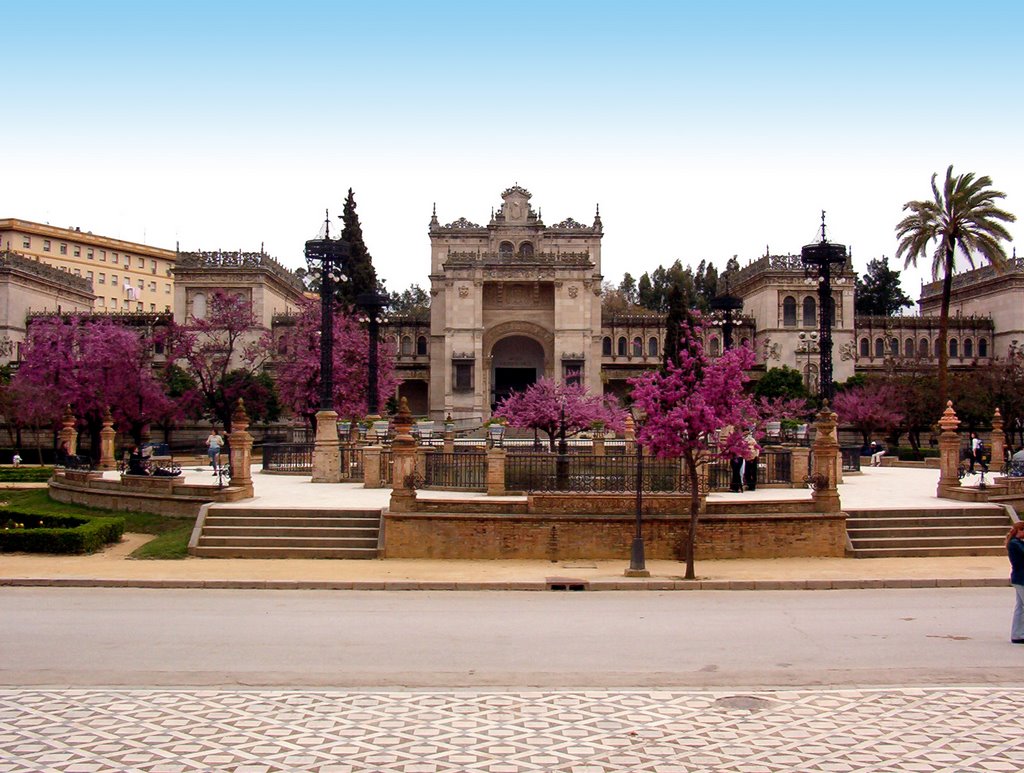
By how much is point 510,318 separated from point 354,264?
424 inches

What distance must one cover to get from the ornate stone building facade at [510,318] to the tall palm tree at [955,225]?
22462mm

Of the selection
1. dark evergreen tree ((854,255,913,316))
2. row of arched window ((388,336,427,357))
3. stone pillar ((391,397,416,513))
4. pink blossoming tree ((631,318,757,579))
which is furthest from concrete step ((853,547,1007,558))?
dark evergreen tree ((854,255,913,316))

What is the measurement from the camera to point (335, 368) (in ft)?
155

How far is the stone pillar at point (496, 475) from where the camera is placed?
24719 millimetres

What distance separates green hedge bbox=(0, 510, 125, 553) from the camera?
20.4 meters

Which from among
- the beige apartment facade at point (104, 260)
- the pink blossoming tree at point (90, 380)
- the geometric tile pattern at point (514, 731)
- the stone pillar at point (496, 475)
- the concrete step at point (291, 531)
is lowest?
the geometric tile pattern at point (514, 731)

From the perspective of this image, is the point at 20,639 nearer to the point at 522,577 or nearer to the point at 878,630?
the point at 522,577

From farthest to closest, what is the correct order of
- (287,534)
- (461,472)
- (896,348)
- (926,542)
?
(896,348)
(461,472)
(926,542)
(287,534)

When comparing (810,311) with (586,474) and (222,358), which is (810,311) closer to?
(222,358)

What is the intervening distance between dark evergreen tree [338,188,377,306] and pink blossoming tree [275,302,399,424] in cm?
677

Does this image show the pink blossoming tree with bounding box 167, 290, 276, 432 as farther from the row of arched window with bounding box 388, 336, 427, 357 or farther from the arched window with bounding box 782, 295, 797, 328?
the arched window with bounding box 782, 295, 797, 328

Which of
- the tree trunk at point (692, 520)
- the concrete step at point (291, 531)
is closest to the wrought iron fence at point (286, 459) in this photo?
the concrete step at point (291, 531)

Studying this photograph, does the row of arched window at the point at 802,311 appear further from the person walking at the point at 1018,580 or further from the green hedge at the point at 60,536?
the person walking at the point at 1018,580

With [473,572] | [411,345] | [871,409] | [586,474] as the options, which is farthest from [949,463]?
[411,345]
